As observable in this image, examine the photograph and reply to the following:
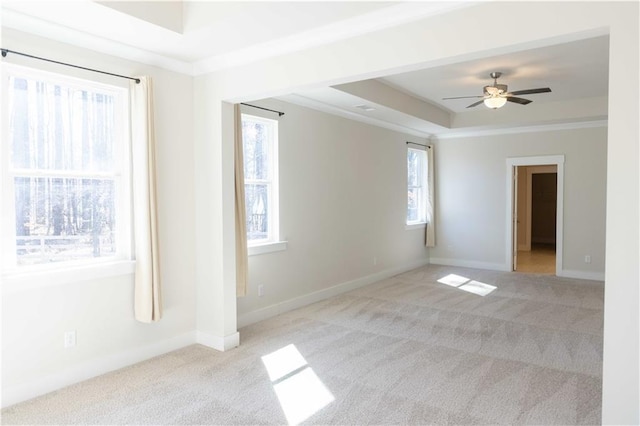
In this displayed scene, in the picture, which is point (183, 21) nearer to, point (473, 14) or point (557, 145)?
point (473, 14)

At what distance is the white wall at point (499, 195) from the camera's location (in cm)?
725

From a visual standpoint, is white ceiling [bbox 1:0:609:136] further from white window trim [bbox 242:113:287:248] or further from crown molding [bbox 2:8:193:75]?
white window trim [bbox 242:113:287:248]

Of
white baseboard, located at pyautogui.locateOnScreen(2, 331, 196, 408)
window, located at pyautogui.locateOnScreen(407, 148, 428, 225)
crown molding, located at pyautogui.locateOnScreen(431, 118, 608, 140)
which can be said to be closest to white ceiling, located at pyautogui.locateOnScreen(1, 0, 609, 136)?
crown molding, located at pyautogui.locateOnScreen(431, 118, 608, 140)

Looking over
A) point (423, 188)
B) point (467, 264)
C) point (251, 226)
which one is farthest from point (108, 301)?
point (467, 264)

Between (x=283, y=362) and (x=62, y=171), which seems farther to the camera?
(x=283, y=362)

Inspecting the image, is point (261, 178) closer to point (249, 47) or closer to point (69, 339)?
point (249, 47)

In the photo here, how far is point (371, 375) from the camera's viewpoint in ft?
11.4

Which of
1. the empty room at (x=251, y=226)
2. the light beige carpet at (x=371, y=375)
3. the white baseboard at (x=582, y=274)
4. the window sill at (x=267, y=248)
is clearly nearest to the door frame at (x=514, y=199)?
the white baseboard at (x=582, y=274)

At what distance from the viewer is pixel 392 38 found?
292 cm

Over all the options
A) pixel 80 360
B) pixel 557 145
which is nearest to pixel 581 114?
pixel 557 145

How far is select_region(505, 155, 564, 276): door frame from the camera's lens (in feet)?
24.7

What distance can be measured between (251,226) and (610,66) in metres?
3.74

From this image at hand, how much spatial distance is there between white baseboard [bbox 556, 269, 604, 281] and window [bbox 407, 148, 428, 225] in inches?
100

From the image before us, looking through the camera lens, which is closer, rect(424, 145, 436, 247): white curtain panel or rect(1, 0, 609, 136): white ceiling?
rect(1, 0, 609, 136): white ceiling
